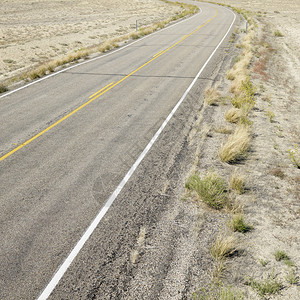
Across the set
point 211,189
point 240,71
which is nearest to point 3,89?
point 211,189

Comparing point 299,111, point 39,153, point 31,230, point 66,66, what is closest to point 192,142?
point 39,153

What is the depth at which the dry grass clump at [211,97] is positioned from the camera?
12.9 m

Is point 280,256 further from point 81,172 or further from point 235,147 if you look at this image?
point 81,172

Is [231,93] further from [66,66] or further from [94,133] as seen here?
[66,66]

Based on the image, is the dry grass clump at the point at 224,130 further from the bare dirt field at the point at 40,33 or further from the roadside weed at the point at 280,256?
the bare dirt field at the point at 40,33

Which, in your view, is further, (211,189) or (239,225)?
(211,189)

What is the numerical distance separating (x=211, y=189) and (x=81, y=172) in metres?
3.39

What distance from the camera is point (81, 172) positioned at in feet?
25.6

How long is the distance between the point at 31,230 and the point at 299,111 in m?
12.1

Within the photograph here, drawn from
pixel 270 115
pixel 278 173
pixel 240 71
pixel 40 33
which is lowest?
pixel 40 33

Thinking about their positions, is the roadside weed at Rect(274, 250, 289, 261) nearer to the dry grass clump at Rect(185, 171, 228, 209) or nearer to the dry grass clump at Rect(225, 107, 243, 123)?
the dry grass clump at Rect(185, 171, 228, 209)

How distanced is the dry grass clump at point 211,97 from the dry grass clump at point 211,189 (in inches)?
250

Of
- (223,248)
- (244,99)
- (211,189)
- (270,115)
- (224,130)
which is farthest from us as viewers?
(244,99)

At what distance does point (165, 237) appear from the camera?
5715 mm
